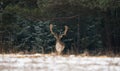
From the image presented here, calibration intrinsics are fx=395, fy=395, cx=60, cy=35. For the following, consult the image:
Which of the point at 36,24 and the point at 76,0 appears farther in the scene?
the point at 36,24

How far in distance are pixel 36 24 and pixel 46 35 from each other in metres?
1.02

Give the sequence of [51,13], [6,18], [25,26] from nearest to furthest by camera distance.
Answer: [51,13] → [6,18] → [25,26]

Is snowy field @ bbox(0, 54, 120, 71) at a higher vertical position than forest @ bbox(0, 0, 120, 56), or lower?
higher

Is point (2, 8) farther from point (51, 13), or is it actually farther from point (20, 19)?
point (51, 13)

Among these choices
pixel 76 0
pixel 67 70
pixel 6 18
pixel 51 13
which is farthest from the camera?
pixel 6 18

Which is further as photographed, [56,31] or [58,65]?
[56,31]

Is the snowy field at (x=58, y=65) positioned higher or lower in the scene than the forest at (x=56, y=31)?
higher

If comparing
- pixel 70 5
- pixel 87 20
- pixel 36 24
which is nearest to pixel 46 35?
pixel 36 24

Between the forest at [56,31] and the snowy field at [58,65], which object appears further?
the forest at [56,31]

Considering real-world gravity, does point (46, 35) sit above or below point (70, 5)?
below

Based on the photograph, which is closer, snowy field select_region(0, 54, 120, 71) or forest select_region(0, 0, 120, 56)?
snowy field select_region(0, 54, 120, 71)

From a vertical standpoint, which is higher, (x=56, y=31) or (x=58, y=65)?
(x=58, y=65)

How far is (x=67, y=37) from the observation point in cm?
2620

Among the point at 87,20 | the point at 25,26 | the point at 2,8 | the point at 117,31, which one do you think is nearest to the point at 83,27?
the point at 87,20
